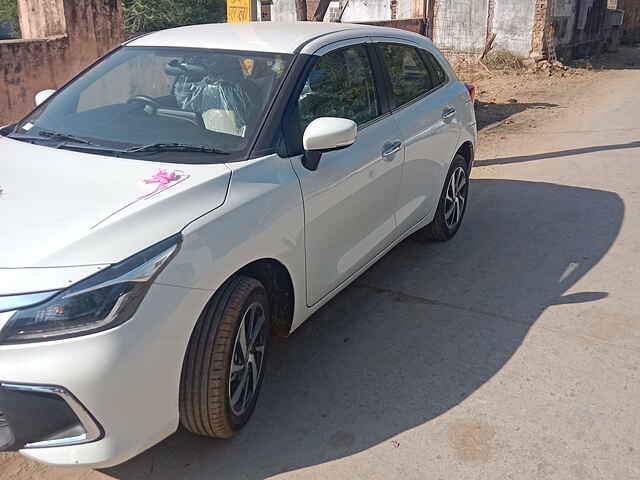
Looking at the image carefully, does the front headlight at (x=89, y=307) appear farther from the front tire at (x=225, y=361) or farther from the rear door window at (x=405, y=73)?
the rear door window at (x=405, y=73)

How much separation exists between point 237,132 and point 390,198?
129 centimetres

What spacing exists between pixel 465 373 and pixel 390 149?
1.42 meters

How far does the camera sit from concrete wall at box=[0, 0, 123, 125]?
7.39 metres

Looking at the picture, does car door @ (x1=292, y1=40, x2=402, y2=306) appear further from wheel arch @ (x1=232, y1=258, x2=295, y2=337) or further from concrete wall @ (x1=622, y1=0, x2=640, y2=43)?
concrete wall @ (x1=622, y1=0, x2=640, y2=43)

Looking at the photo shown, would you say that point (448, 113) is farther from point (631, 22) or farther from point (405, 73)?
point (631, 22)

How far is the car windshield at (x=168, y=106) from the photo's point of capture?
3352mm

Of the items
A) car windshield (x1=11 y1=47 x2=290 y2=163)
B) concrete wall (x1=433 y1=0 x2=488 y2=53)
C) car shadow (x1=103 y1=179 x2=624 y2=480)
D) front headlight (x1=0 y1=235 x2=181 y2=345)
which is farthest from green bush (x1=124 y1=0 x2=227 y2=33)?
front headlight (x1=0 y1=235 x2=181 y2=345)

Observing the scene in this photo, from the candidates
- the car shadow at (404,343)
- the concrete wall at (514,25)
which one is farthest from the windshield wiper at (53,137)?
the concrete wall at (514,25)

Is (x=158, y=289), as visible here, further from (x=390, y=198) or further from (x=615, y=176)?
(x=615, y=176)

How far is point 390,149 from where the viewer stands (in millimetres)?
4195

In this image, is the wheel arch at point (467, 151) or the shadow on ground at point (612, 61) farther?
the shadow on ground at point (612, 61)

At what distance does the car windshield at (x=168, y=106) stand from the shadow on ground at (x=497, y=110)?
7.44m

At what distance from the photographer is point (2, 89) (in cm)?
730

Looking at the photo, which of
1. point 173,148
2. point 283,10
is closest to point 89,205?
point 173,148
